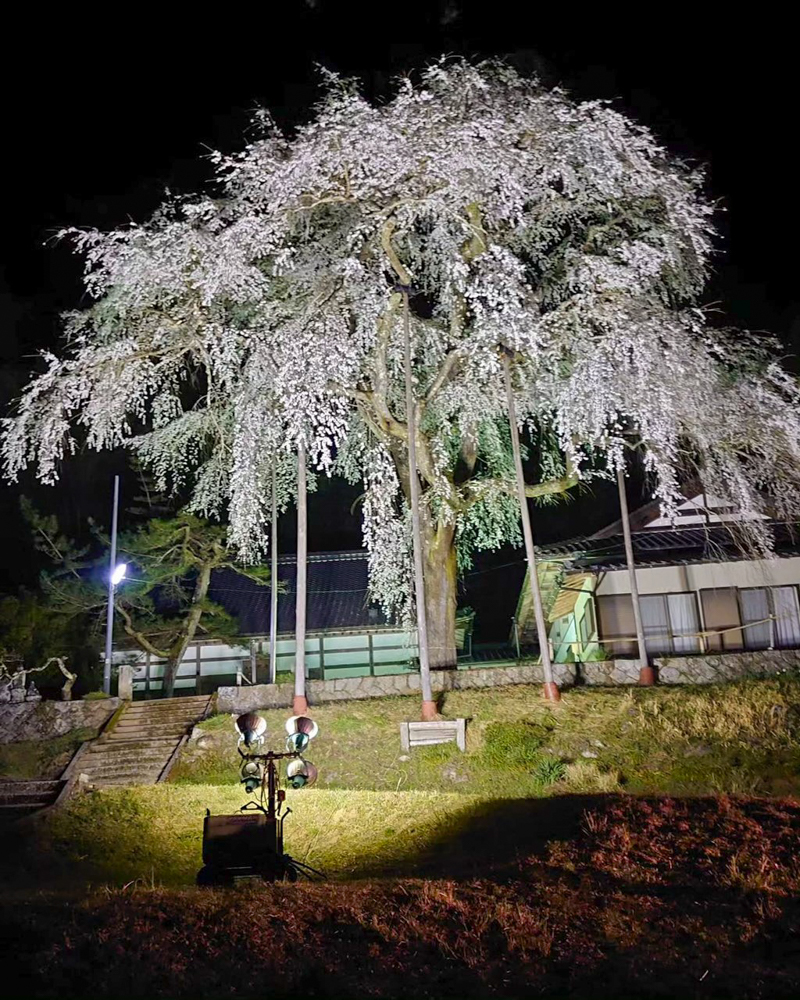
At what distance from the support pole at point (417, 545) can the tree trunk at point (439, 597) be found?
1416 millimetres

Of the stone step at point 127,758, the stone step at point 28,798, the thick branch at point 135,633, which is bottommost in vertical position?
the stone step at point 28,798

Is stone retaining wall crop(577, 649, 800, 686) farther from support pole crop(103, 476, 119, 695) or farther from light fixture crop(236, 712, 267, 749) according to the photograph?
support pole crop(103, 476, 119, 695)

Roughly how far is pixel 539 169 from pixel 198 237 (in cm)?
567

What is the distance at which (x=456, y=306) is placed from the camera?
15.6 m

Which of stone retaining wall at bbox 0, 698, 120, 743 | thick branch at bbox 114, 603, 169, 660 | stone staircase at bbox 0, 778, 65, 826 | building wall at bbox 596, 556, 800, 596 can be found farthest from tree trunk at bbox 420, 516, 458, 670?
thick branch at bbox 114, 603, 169, 660

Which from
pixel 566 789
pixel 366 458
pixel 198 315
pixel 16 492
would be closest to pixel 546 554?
pixel 366 458

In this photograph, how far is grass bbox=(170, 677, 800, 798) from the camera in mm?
12273

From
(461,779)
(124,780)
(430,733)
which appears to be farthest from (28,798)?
(461,779)

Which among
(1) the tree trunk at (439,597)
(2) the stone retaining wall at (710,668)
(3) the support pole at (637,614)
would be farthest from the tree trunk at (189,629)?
(3) the support pole at (637,614)

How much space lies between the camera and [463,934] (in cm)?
677

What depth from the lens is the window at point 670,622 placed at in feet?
60.3

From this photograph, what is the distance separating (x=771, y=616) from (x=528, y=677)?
580cm

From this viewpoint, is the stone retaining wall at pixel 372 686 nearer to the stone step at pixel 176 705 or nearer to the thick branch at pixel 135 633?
the stone step at pixel 176 705

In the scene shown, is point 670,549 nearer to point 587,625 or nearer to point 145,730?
point 587,625
